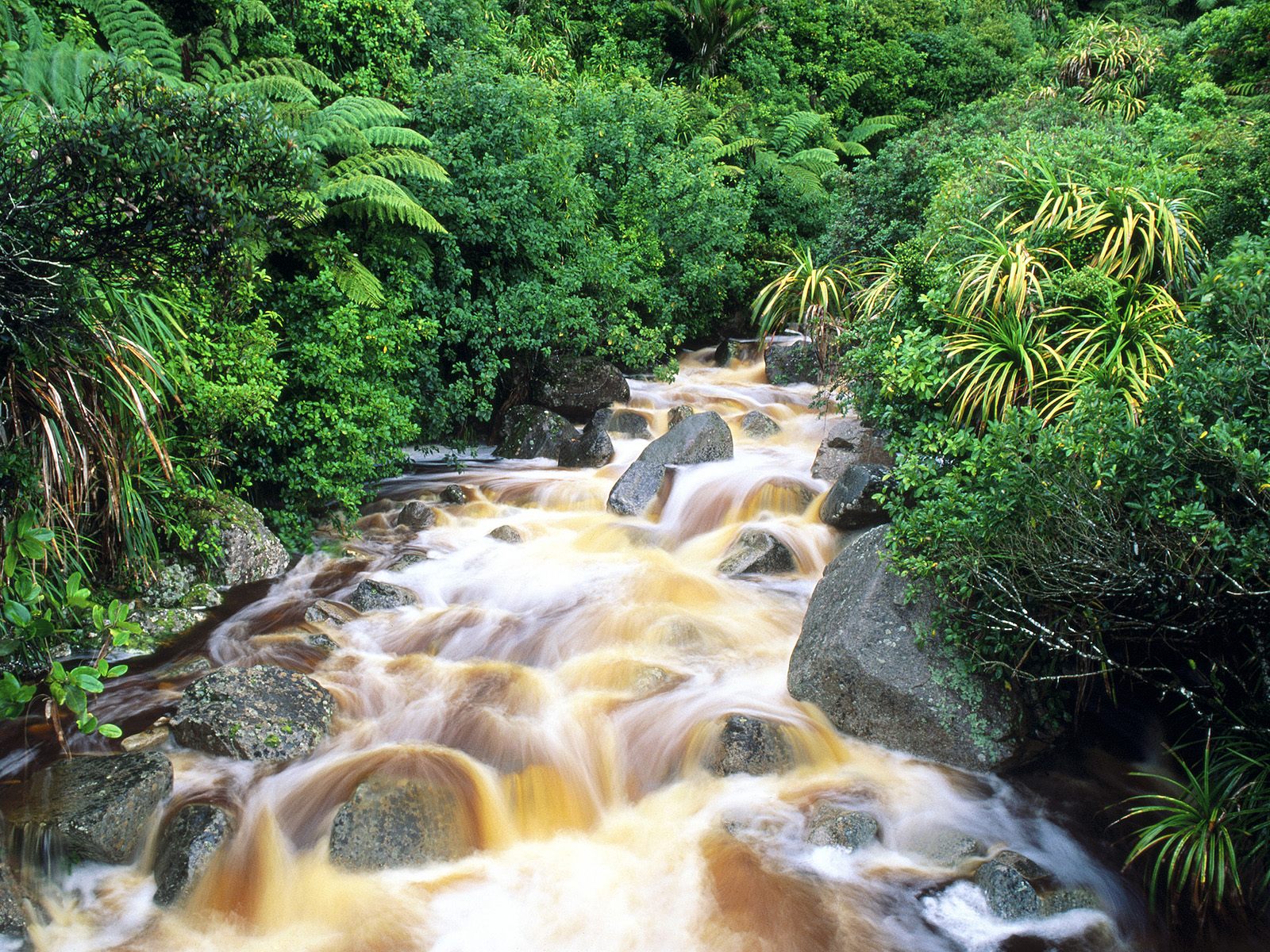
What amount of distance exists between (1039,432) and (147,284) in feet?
15.4

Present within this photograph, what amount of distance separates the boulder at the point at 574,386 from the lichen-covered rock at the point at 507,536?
10.4 ft

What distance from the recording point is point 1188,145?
8438 mm

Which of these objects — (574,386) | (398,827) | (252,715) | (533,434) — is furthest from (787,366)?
(398,827)

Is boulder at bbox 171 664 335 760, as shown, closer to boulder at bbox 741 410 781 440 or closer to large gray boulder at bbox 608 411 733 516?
large gray boulder at bbox 608 411 733 516

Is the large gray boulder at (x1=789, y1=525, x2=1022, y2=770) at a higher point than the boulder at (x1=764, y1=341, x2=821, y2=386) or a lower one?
lower

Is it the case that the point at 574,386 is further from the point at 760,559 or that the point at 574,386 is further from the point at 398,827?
the point at 398,827

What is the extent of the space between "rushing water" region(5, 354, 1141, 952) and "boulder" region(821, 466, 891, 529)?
0.20 meters

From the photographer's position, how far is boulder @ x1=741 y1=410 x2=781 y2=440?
10.9 m

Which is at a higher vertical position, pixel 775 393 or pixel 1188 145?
pixel 1188 145

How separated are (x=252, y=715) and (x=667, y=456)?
531cm

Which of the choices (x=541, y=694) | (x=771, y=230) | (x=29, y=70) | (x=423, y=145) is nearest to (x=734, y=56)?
(x=771, y=230)

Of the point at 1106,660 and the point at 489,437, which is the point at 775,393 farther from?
the point at 1106,660

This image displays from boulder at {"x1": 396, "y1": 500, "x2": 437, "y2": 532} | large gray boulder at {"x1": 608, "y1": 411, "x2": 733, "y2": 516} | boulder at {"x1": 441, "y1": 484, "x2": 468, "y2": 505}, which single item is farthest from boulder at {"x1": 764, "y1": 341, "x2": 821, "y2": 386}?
boulder at {"x1": 396, "y1": 500, "x2": 437, "y2": 532}

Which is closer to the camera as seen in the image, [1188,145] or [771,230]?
[1188,145]
